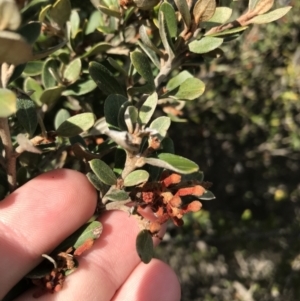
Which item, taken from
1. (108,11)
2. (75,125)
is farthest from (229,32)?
(75,125)

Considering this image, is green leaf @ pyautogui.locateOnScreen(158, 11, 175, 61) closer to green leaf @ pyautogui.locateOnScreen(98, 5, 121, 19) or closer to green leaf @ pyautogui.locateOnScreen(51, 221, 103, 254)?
green leaf @ pyautogui.locateOnScreen(98, 5, 121, 19)

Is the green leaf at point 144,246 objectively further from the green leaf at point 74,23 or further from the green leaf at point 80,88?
Answer: the green leaf at point 74,23

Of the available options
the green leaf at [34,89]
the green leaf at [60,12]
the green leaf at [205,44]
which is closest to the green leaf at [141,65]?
the green leaf at [205,44]

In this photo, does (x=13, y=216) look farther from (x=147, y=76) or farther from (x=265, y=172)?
(x=265, y=172)

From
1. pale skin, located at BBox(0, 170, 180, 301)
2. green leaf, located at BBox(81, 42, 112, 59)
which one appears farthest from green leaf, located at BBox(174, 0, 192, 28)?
pale skin, located at BBox(0, 170, 180, 301)

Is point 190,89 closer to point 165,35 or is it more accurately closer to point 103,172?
point 165,35

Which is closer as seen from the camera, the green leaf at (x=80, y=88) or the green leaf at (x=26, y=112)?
the green leaf at (x=26, y=112)

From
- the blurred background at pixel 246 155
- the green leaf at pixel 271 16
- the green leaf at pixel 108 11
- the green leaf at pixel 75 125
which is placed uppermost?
the green leaf at pixel 108 11
